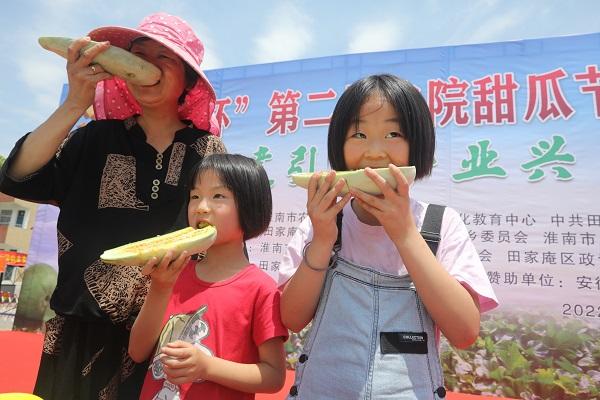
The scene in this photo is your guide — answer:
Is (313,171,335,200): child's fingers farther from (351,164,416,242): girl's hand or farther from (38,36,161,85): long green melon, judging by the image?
(38,36,161,85): long green melon

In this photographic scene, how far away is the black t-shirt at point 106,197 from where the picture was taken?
4.49 feet

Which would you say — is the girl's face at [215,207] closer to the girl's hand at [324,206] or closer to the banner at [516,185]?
the girl's hand at [324,206]

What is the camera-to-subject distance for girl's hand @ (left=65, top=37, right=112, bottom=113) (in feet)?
4.78

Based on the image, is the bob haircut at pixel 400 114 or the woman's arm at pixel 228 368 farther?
the bob haircut at pixel 400 114

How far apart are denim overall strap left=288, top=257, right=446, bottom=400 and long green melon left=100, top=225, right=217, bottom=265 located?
397 mm

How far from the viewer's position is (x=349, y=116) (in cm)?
132

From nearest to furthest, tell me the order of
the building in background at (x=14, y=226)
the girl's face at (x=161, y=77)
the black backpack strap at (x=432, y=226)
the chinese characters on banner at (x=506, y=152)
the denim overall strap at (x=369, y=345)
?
the denim overall strap at (x=369, y=345)
the black backpack strap at (x=432, y=226)
the girl's face at (x=161, y=77)
the chinese characters on banner at (x=506, y=152)
the building in background at (x=14, y=226)

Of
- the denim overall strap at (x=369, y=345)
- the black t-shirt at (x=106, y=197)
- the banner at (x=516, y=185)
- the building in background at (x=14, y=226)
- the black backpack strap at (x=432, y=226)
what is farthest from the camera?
the building in background at (x=14, y=226)

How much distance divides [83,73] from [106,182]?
40 cm

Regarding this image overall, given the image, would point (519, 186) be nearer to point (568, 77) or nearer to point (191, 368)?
point (568, 77)

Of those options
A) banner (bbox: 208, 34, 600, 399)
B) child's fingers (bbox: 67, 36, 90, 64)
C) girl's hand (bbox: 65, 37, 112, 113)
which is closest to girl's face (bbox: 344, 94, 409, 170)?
girl's hand (bbox: 65, 37, 112, 113)

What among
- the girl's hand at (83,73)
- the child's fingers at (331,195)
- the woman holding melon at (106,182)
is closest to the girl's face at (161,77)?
the woman holding melon at (106,182)

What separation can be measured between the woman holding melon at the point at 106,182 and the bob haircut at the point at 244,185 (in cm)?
14

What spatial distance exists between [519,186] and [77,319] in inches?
175
